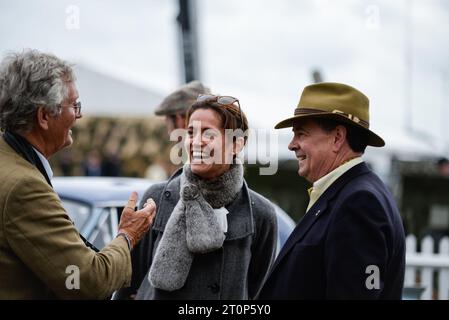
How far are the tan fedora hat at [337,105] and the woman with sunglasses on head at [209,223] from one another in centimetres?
36

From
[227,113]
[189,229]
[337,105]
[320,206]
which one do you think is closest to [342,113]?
[337,105]

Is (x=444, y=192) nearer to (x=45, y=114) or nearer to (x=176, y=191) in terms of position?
(x=176, y=191)

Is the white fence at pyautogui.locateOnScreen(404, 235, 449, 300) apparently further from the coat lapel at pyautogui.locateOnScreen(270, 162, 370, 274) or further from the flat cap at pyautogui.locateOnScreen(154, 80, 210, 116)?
the coat lapel at pyautogui.locateOnScreen(270, 162, 370, 274)

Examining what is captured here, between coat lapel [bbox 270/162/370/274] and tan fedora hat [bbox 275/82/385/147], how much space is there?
0.19m

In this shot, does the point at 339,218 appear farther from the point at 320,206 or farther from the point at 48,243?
the point at 48,243

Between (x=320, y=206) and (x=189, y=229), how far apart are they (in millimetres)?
650

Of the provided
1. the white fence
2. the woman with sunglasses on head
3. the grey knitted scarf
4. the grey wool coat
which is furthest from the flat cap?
the white fence

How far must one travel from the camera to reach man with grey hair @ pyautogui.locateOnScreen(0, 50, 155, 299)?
7.34ft

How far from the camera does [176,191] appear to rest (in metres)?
3.21

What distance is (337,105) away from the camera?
8.87 feet

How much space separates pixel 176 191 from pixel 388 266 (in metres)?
1.15

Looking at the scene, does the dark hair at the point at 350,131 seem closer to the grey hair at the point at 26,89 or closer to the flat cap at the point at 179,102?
the grey hair at the point at 26,89

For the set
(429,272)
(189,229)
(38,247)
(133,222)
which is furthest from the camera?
(429,272)

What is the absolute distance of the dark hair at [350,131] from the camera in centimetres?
271
